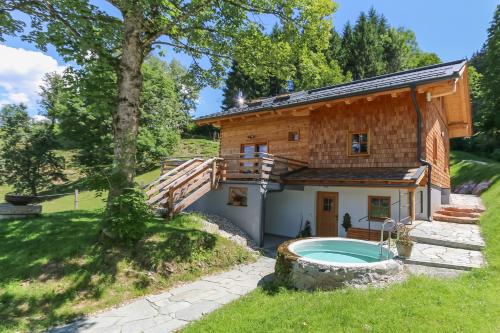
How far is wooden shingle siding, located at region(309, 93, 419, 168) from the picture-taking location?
10648mm

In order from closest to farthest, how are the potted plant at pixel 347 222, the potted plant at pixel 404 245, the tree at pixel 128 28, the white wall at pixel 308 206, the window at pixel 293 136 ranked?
the potted plant at pixel 404 245 → the tree at pixel 128 28 → the white wall at pixel 308 206 → the potted plant at pixel 347 222 → the window at pixel 293 136

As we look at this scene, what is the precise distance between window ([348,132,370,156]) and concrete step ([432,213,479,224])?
3.66 m

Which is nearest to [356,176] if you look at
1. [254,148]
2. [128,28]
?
[254,148]

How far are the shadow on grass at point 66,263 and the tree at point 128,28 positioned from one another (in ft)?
5.56

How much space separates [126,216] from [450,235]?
9.21 metres

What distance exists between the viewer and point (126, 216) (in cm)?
739

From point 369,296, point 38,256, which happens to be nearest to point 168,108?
point 38,256

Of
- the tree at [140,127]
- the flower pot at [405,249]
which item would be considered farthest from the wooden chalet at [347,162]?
the tree at [140,127]

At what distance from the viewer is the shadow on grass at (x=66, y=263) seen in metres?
5.73

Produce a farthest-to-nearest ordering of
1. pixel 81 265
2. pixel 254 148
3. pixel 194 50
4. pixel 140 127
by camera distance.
Result: 1. pixel 140 127
2. pixel 254 148
3. pixel 194 50
4. pixel 81 265

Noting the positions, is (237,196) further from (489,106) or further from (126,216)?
(489,106)

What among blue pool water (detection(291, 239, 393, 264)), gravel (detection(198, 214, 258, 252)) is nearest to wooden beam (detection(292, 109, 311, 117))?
gravel (detection(198, 214, 258, 252))

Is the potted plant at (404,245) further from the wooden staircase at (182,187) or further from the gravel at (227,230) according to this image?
the wooden staircase at (182,187)

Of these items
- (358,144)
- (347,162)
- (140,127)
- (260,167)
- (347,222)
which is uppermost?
(140,127)
